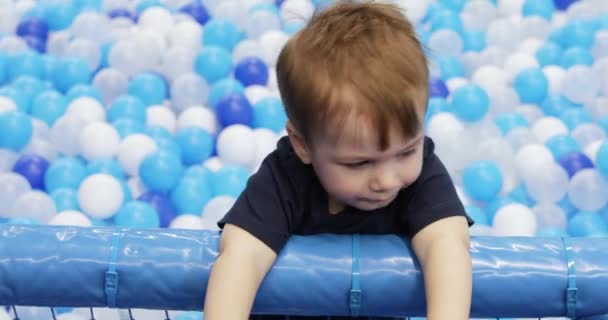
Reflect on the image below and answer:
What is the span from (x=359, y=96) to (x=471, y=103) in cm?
122

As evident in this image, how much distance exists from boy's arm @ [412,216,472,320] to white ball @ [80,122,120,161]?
3.76ft

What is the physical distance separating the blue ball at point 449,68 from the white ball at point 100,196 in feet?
2.92

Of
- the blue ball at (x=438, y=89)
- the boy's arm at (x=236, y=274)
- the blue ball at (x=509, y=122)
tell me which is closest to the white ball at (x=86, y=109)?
the blue ball at (x=438, y=89)

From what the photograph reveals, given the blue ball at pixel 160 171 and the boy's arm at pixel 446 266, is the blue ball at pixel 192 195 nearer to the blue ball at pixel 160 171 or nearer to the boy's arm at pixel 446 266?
the blue ball at pixel 160 171

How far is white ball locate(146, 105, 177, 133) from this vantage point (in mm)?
2123

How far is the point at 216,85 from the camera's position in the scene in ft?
7.08

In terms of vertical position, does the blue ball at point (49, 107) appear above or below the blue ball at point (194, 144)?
A: above

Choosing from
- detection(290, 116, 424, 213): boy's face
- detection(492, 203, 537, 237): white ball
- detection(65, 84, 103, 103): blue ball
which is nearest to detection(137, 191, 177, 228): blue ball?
detection(65, 84, 103, 103): blue ball

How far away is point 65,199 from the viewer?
188 cm

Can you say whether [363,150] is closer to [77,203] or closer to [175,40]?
[77,203]

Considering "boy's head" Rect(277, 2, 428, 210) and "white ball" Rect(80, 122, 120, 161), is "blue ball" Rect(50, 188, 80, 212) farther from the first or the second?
"boy's head" Rect(277, 2, 428, 210)

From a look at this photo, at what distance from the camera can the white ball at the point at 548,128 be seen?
6.68 feet

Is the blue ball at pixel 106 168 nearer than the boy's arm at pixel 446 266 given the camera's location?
No

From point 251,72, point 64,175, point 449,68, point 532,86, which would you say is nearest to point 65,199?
point 64,175
